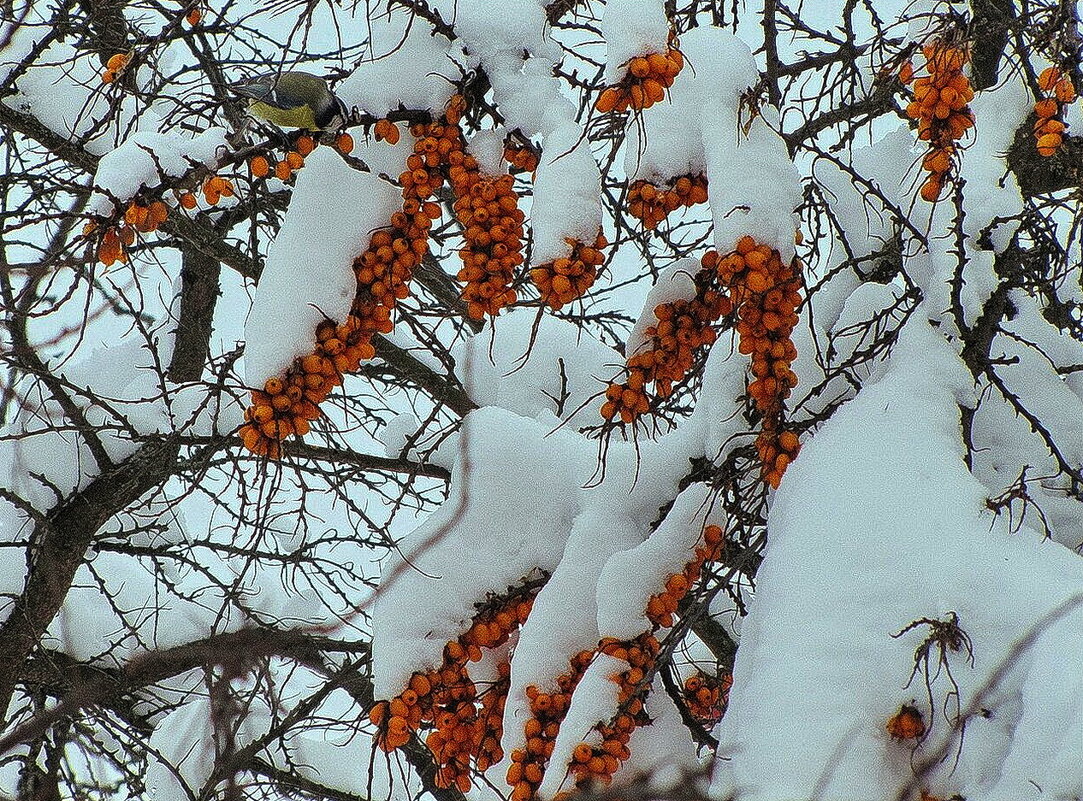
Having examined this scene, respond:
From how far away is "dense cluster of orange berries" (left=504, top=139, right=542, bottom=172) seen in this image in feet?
6.63

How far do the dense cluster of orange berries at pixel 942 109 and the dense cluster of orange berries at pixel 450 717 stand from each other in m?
1.27

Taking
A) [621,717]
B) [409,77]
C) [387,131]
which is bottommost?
[621,717]

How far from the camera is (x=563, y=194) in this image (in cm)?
176

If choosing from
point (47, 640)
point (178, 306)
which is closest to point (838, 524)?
point (47, 640)

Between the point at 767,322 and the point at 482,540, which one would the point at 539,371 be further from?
the point at 767,322

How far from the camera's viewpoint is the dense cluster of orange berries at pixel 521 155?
2.02m

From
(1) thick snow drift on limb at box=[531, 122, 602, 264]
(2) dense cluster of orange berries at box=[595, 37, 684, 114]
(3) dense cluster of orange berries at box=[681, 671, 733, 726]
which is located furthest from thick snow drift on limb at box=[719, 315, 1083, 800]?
(3) dense cluster of orange berries at box=[681, 671, 733, 726]

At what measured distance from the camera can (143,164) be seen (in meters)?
1.96

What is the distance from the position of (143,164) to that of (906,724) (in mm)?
1669

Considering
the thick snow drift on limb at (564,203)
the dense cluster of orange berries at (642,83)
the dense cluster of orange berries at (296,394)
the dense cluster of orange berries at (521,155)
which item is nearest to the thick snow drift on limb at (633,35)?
the dense cluster of orange berries at (642,83)

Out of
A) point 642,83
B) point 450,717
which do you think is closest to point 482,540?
point 450,717

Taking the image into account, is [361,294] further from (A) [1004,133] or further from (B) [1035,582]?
(A) [1004,133]

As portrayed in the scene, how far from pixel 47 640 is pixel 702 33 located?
12.0 ft

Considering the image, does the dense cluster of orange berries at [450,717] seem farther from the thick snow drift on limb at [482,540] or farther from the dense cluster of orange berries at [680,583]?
the dense cluster of orange berries at [680,583]
